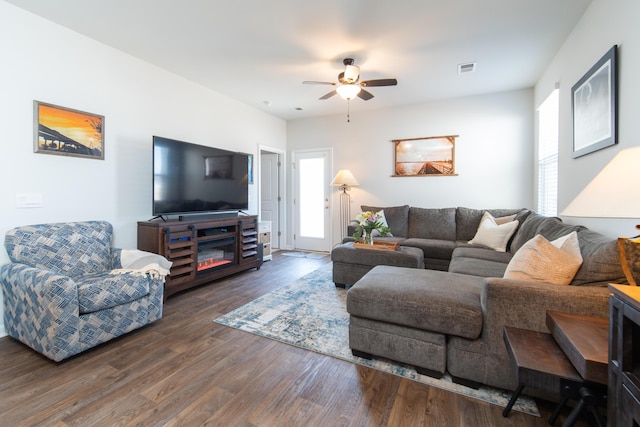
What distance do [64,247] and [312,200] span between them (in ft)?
13.1

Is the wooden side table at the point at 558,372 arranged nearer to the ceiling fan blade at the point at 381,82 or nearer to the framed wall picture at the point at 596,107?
the framed wall picture at the point at 596,107

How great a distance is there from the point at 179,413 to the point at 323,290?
2039 millimetres

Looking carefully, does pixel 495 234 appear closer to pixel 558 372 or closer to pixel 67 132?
pixel 558 372

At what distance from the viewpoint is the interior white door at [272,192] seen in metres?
5.99

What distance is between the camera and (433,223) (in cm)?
439

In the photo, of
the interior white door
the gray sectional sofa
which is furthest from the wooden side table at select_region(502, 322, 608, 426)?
the interior white door

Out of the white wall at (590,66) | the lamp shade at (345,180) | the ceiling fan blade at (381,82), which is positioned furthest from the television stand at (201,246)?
the white wall at (590,66)

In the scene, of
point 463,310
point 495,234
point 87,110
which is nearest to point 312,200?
point 495,234

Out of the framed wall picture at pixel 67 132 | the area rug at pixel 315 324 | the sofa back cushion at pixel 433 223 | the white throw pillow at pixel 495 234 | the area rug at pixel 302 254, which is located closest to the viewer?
the area rug at pixel 315 324

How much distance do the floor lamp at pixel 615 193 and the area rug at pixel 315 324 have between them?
3.88 ft

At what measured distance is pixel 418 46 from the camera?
2945 millimetres

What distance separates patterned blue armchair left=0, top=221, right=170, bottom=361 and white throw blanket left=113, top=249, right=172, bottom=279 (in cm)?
2

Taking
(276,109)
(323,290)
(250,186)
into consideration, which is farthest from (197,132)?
(323,290)

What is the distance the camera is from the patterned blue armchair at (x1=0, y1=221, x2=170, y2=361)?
75.2 inches
